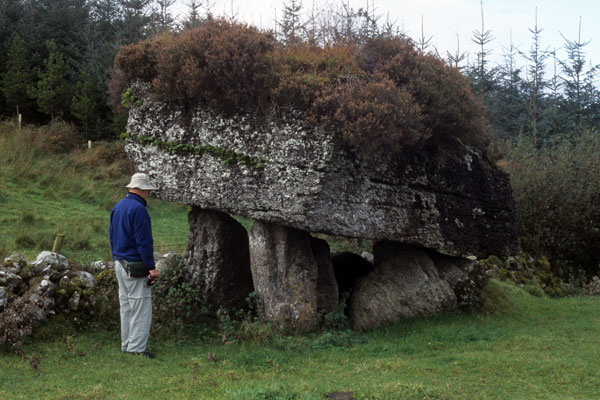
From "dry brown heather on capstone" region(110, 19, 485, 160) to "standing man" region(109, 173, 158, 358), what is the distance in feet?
8.28

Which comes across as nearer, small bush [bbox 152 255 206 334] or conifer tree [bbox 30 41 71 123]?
small bush [bbox 152 255 206 334]

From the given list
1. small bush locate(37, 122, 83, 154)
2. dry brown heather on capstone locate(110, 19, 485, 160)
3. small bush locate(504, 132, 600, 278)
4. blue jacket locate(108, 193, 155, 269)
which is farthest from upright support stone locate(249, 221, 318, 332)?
small bush locate(37, 122, 83, 154)

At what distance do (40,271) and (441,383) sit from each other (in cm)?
728

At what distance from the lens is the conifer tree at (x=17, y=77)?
1121 inches

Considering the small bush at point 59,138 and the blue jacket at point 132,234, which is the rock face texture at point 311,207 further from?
the small bush at point 59,138

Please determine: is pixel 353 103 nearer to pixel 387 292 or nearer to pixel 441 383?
pixel 387 292

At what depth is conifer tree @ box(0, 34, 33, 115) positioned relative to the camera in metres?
28.5

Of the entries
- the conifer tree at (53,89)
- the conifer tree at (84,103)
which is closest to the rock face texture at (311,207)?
the conifer tree at (84,103)

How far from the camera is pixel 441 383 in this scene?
7.07 meters

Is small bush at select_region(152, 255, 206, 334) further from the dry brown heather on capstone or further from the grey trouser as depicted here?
the dry brown heather on capstone

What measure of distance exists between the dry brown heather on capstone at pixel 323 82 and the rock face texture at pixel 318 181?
36 cm

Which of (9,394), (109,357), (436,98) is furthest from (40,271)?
(436,98)

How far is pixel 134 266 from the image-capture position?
8.76 meters

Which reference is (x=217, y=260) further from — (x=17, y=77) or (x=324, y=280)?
(x=17, y=77)
